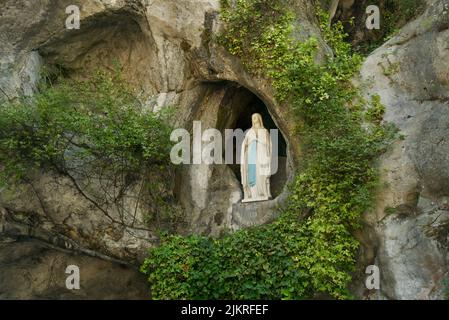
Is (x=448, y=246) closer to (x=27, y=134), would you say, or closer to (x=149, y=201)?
(x=149, y=201)

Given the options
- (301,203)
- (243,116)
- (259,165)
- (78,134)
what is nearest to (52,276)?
(78,134)

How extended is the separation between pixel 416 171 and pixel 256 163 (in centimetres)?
321

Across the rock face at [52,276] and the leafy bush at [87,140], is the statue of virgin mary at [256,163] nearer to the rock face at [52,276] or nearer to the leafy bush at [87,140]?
the leafy bush at [87,140]

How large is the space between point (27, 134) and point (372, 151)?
5.74 m

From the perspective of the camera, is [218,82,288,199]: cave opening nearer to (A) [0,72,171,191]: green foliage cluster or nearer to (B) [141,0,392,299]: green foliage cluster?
(B) [141,0,392,299]: green foliage cluster

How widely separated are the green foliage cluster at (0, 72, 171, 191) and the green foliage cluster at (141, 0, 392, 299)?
1.70 meters

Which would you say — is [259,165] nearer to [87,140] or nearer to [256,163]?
[256,163]

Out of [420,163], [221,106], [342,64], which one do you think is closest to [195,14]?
[221,106]

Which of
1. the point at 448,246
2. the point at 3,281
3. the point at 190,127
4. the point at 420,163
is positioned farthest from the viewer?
the point at 3,281

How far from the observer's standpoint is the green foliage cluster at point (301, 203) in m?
8.84

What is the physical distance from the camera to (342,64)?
1017 centimetres

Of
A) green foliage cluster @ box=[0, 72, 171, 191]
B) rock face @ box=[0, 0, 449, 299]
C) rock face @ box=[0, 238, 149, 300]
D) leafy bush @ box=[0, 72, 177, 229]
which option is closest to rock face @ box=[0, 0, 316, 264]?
rock face @ box=[0, 0, 449, 299]

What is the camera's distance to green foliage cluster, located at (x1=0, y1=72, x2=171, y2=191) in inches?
384

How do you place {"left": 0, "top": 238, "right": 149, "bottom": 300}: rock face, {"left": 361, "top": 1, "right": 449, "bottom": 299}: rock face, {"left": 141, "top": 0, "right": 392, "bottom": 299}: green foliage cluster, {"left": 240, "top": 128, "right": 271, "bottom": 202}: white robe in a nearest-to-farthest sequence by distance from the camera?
{"left": 361, "top": 1, "right": 449, "bottom": 299}: rock face → {"left": 141, "top": 0, "right": 392, "bottom": 299}: green foliage cluster → {"left": 240, "top": 128, "right": 271, "bottom": 202}: white robe → {"left": 0, "top": 238, "right": 149, "bottom": 300}: rock face
